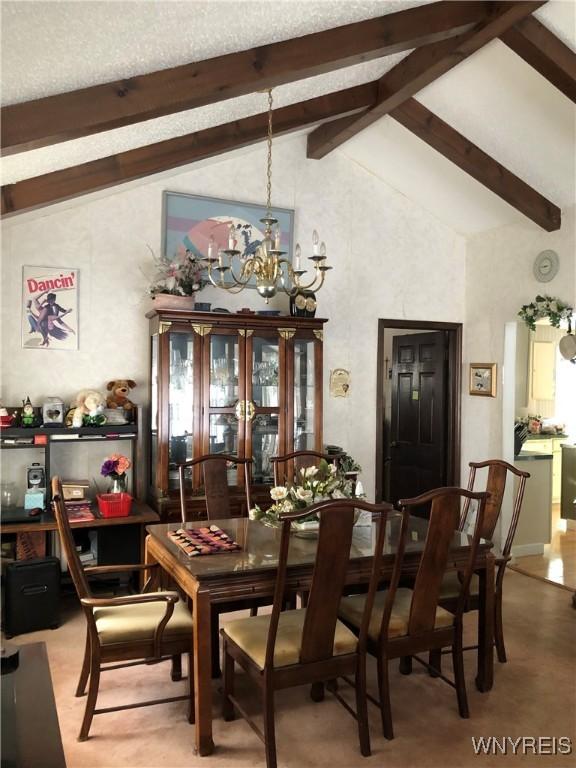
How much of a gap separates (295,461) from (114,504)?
50.4 inches

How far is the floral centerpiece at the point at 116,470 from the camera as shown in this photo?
438 cm

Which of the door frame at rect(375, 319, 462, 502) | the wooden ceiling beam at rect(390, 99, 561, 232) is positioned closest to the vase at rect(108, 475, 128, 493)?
the door frame at rect(375, 319, 462, 502)

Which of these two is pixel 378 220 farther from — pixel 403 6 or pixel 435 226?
pixel 403 6

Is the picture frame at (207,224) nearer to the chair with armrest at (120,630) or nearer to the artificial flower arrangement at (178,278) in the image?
the artificial flower arrangement at (178,278)

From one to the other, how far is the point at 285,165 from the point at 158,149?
1.53 meters

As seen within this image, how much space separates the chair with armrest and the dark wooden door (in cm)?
367

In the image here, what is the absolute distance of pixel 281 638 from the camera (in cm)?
262

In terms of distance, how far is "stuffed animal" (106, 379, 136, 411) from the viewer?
4617 mm

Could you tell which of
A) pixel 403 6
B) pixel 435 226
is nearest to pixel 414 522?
pixel 403 6

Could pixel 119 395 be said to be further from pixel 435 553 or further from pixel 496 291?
pixel 496 291

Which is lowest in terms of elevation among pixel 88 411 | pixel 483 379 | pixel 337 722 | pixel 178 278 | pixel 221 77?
pixel 337 722

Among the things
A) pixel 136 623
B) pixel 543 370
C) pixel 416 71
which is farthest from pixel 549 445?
pixel 136 623

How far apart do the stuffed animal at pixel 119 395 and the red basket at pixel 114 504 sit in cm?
66

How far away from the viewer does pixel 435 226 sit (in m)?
5.87
